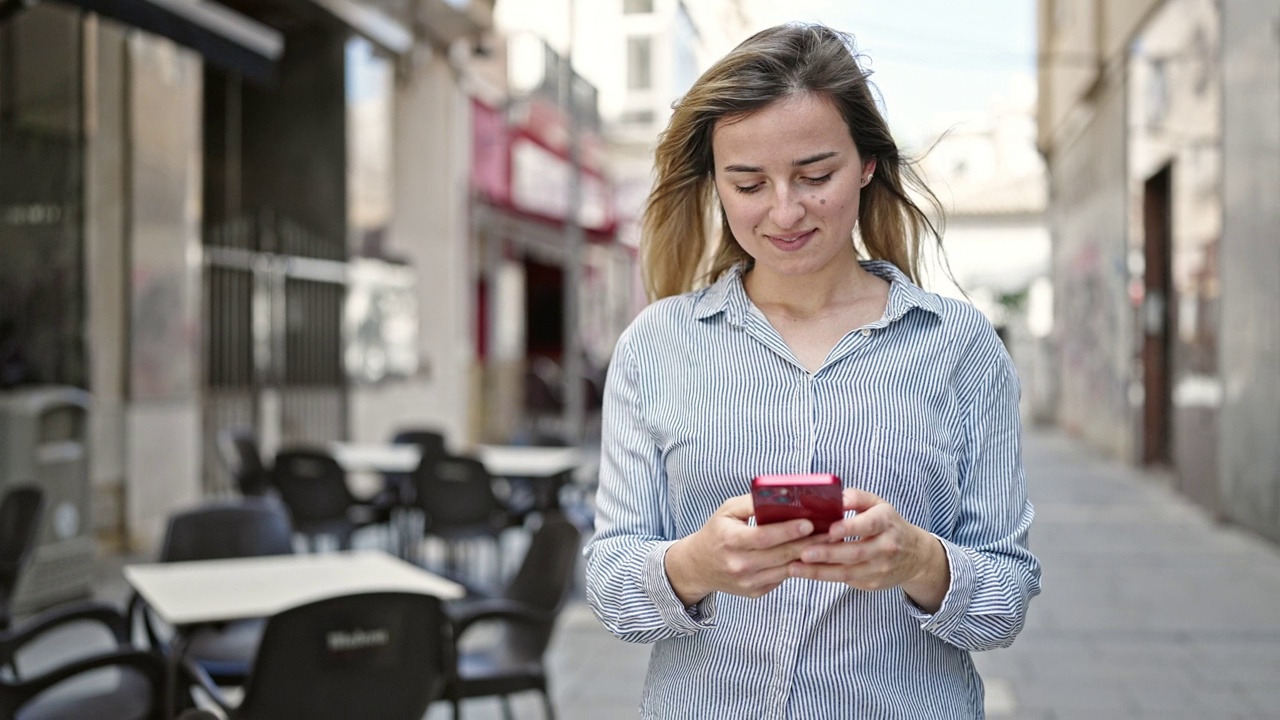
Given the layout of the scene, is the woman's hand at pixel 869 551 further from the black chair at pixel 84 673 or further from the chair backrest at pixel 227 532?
the chair backrest at pixel 227 532

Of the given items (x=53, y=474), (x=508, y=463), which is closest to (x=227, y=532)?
(x=53, y=474)

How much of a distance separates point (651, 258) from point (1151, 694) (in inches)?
167


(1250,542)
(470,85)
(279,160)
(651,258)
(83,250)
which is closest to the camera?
(651,258)

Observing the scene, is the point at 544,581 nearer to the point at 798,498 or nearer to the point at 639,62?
the point at 798,498

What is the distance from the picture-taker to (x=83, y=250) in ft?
24.7

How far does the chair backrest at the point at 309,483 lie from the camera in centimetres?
723

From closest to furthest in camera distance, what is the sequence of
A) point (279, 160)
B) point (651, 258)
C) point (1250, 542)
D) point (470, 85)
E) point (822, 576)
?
point (822, 576), point (651, 258), point (1250, 542), point (279, 160), point (470, 85)

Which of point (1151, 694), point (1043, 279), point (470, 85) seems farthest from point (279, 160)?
point (1043, 279)

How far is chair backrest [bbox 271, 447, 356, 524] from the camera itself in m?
7.23

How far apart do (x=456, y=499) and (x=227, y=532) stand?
227cm

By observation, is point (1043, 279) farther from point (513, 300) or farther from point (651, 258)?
point (651, 258)

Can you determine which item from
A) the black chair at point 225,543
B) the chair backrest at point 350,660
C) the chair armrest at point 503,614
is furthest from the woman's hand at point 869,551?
the black chair at point 225,543

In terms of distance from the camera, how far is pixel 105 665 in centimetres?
346

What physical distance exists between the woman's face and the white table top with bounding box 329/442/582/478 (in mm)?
5482
